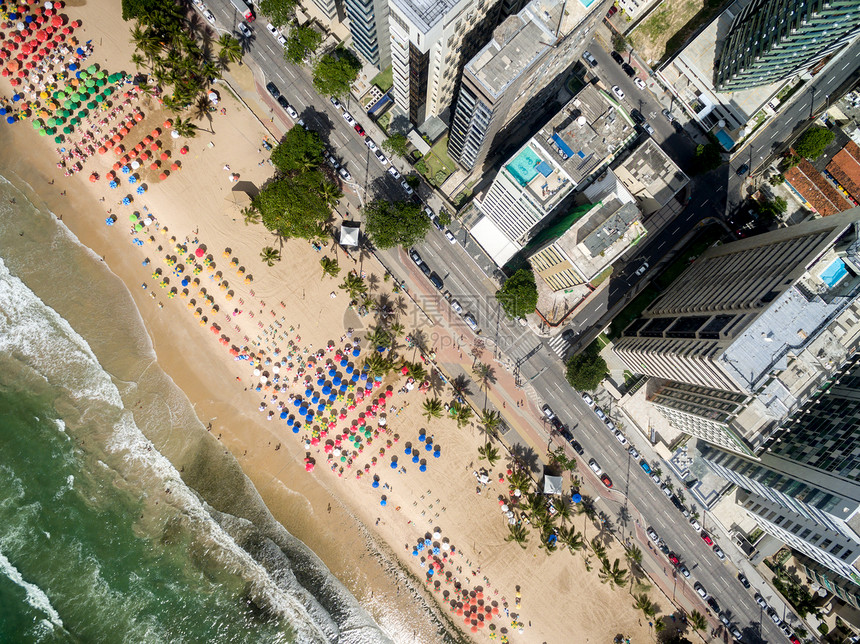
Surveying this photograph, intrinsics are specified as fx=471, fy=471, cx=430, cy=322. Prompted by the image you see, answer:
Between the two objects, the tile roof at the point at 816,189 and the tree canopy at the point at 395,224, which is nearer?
the tree canopy at the point at 395,224

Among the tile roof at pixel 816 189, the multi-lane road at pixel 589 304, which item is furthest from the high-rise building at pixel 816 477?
the tile roof at pixel 816 189

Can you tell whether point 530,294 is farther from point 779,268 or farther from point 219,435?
point 219,435

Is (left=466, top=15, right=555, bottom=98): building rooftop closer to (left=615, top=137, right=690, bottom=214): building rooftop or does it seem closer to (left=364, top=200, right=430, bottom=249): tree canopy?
(left=364, top=200, right=430, bottom=249): tree canopy

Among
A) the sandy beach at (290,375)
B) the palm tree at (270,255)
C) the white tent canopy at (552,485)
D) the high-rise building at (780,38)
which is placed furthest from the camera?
the sandy beach at (290,375)

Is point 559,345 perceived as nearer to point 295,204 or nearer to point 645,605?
point 645,605

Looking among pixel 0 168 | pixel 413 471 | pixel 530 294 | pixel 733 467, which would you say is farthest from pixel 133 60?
pixel 733 467

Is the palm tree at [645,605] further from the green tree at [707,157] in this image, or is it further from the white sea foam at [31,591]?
the white sea foam at [31,591]

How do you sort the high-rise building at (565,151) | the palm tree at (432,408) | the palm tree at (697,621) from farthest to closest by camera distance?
the palm tree at (432,408)
the palm tree at (697,621)
the high-rise building at (565,151)

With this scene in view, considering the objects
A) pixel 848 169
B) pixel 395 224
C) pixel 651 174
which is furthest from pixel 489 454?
pixel 848 169
